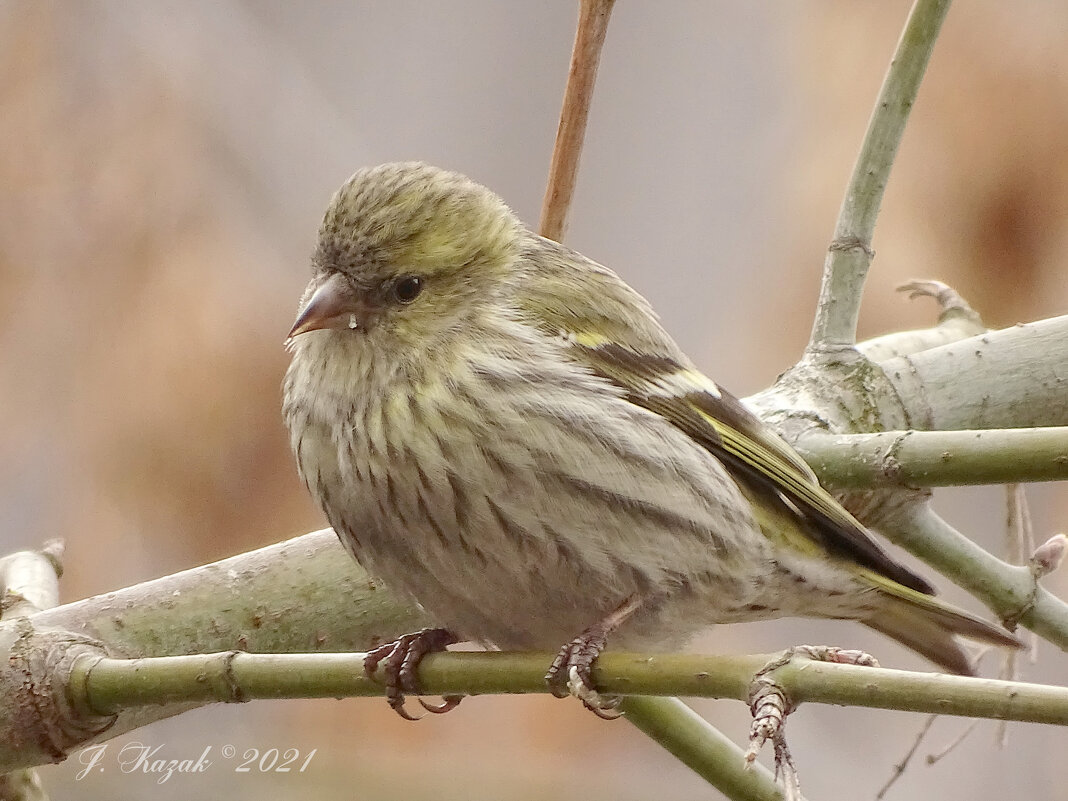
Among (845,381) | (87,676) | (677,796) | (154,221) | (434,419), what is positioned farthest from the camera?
(677,796)

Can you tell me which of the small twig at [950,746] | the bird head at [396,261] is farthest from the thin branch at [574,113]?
the small twig at [950,746]

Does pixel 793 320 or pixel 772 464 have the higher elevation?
Answer: pixel 793 320

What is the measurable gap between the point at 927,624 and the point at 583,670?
38.8 inches

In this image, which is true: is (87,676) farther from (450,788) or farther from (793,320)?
(793,320)

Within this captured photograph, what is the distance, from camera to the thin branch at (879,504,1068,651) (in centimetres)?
231

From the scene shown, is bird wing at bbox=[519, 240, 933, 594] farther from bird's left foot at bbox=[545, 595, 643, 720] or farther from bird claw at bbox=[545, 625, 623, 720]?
bird claw at bbox=[545, 625, 623, 720]

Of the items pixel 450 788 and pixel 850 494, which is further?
pixel 450 788

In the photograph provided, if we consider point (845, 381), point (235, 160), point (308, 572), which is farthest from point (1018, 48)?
point (308, 572)

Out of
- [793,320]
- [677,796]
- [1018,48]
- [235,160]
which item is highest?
[1018,48]

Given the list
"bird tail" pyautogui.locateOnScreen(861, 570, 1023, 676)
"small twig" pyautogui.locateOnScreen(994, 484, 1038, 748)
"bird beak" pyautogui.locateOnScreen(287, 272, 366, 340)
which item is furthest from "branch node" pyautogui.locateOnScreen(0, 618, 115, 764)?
"small twig" pyautogui.locateOnScreen(994, 484, 1038, 748)

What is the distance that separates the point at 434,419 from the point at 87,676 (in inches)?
25.9

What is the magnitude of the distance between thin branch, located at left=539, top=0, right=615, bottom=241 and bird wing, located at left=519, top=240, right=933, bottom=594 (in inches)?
3.4

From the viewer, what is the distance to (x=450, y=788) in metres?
4.45

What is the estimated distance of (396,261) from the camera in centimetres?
229
